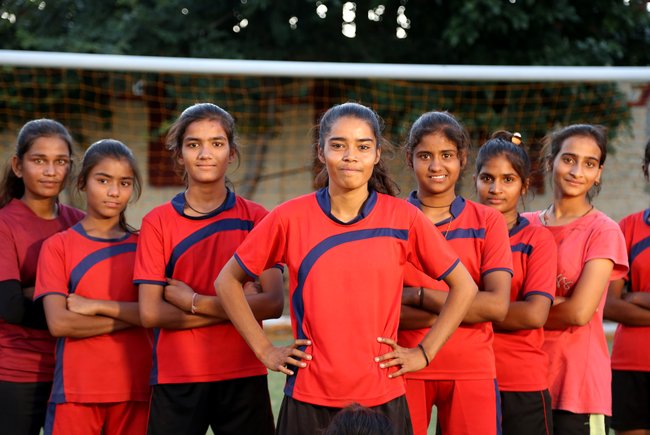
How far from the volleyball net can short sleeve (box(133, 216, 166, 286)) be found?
638cm

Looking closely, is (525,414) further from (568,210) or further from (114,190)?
(114,190)

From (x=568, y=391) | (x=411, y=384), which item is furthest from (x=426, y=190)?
(x=568, y=391)

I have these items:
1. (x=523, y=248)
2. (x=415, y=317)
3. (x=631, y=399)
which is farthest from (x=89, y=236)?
(x=631, y=399)

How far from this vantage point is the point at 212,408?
333 centimetres

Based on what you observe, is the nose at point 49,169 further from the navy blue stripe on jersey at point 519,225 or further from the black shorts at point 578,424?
the black shorts at point 578,424

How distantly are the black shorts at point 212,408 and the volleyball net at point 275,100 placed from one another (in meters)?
6.57

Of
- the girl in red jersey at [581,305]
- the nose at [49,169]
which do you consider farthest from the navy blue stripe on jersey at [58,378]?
the girl in red jersey at [581,305]

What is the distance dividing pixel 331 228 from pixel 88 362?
1.18 metres

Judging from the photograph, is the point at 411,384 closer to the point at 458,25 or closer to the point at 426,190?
the point at 426,190

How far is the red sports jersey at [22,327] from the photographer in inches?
139

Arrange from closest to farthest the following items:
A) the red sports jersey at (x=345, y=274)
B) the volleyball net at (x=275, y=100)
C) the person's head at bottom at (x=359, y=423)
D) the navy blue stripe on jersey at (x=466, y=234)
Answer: the person's head at bottom at (x=359, y=423), the red sports jersey at (x=345, y=274), the navy blue stripe on jersey at (x=466, y=234), the volleyball net at (x=275, y=100)

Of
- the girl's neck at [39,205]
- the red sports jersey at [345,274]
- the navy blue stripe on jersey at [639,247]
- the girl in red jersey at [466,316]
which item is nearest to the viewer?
the red sports jersey at [345,274]

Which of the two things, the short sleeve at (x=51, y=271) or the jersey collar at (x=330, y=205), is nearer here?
the jersey collar at (x=330, y=205)

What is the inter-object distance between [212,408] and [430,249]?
3.51 ft
